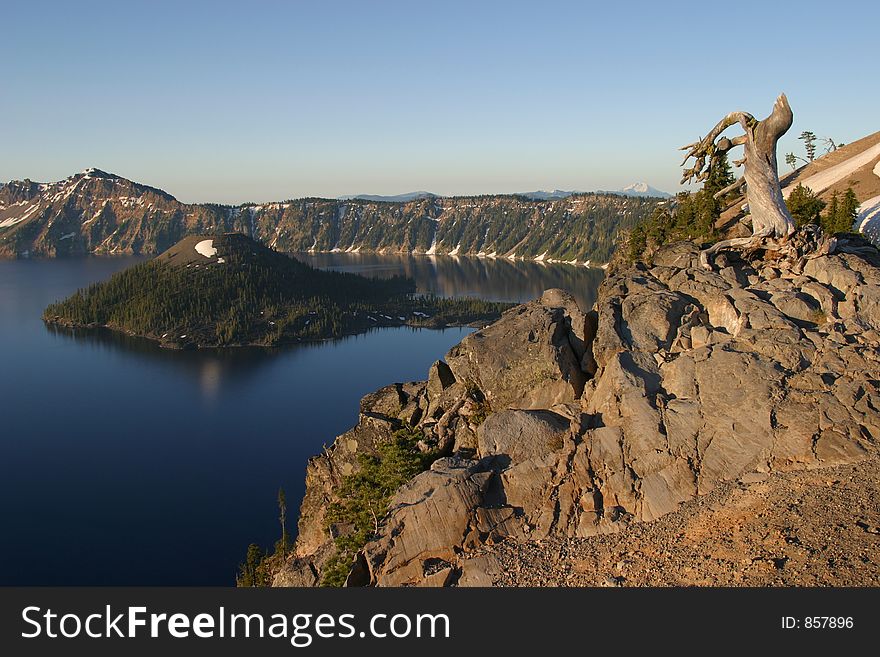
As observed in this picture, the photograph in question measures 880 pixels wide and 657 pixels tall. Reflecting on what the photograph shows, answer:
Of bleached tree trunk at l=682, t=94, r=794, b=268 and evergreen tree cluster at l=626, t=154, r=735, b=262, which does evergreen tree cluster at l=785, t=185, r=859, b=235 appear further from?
bleached tree trunk at l=682, t=94, r=794, b=268

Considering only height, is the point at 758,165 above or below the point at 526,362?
above

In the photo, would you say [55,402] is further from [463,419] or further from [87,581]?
[463,419]

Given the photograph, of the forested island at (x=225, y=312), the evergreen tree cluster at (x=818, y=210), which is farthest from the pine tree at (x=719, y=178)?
the forested island at (x=225, y=312)

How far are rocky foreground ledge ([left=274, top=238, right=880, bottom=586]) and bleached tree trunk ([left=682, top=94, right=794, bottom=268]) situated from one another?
165 centimetres

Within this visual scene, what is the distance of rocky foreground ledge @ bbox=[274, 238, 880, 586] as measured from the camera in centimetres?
2167

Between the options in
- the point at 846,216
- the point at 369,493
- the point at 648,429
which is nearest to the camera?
the point at 648,429

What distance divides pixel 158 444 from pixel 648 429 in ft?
265

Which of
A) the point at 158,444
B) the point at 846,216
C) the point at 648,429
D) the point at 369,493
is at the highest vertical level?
the point at 846,216

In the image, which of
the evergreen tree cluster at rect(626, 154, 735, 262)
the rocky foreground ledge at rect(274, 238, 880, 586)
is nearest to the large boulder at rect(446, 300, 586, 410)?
the rocky foreground ledge at rect(274, 238, 880, 586)

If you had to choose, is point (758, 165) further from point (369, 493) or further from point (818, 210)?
point (369, 493)

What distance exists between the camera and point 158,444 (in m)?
87.6

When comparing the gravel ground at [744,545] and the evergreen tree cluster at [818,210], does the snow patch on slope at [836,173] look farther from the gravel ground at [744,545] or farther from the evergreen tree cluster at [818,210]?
the gravel ground at [744,545]

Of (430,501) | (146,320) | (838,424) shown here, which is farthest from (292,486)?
(146,320)

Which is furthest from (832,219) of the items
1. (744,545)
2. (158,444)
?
(158,444)
